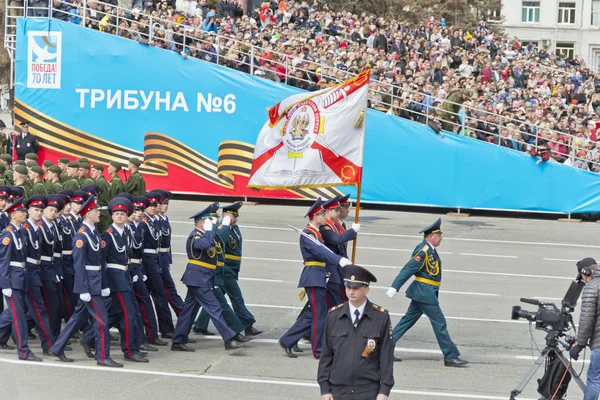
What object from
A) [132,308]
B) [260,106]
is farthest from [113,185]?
[260,106]

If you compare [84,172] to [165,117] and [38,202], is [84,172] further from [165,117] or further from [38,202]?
[165,117]

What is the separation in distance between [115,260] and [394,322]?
165 inches

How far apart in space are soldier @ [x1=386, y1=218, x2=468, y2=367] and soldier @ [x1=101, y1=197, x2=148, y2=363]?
2.97 metres

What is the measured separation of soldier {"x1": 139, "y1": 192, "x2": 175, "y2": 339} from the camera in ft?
44.3

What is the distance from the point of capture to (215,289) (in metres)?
13.5

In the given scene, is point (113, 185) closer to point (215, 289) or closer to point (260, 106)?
point (215, 289)

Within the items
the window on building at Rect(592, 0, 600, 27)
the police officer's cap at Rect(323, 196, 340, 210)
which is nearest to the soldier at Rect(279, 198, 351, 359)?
the police officer's cap at Rect(323, 196, 340, 210)

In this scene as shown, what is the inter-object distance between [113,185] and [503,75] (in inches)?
731

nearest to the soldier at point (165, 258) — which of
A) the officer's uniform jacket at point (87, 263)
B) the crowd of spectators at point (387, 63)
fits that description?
the officer's uniform jacket at point (87, 263)

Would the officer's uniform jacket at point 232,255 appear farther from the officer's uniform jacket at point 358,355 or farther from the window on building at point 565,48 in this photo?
the window on building at point 565,48

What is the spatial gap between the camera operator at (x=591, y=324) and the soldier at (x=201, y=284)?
4.49 meters

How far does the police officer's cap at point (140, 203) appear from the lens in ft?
43.4

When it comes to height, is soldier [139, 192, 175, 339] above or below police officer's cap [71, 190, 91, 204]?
below

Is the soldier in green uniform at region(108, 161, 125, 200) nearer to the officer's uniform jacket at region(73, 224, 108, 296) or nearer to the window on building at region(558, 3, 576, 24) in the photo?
the officer's uniform jacket at region(73, 224, 108, 296)
